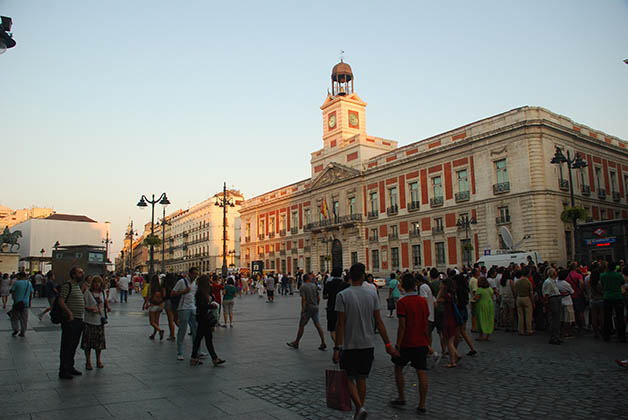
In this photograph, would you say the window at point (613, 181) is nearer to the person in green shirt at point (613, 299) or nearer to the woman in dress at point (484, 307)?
the person in green shirt at point (613, 299)

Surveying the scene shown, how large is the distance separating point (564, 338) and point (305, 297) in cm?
621

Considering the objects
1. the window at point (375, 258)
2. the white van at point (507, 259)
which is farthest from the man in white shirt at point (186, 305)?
the window at point (375, 258)

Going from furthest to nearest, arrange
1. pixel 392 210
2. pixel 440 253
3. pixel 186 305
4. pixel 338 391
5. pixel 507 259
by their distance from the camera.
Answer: pixel 392 210 → pixel 440 253 → pixel 507 259 → pixel 186 305 → pixel 338 391

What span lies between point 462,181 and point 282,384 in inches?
1251

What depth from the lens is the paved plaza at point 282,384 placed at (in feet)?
17.9

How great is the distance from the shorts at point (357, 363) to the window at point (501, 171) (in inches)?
1210

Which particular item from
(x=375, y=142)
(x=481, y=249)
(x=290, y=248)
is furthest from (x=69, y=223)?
(x=481, y=249)

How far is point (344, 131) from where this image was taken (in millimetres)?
49031

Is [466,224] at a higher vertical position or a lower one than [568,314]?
higher

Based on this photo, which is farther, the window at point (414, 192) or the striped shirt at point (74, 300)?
the window at point (414, 192)

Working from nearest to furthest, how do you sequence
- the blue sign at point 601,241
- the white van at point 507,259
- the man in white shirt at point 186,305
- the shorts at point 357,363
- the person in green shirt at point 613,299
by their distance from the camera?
the shorts at point 357,363
the man in white shirt at point 186,305
the person in green shirt at point 613,299
the white van at point 507,259
the blue sign at point 601,241

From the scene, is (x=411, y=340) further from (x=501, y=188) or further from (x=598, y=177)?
(x=598, y=177)

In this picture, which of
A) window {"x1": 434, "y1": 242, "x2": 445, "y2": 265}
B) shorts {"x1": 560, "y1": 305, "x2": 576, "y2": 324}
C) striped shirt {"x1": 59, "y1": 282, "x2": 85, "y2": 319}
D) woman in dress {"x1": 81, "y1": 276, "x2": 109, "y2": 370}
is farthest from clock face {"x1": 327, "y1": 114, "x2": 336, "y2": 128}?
striped shirt {"x1": 59, "y1": 282, "x2": 85, "y2": 319}

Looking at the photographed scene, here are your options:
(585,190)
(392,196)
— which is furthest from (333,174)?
(585,190)
